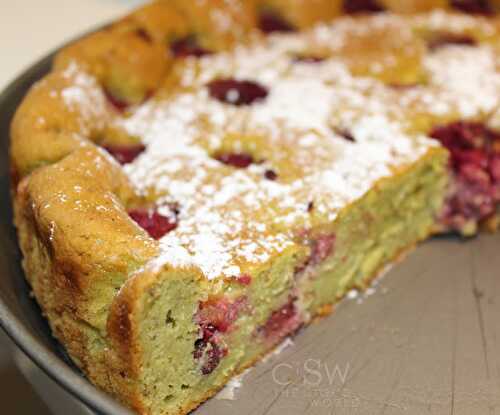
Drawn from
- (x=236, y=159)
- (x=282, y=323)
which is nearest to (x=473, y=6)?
(x=236, y=159)

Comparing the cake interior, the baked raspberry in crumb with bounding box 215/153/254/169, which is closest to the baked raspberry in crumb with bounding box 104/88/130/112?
the baked raspberry in crumb with bounding box 215/153/254/169

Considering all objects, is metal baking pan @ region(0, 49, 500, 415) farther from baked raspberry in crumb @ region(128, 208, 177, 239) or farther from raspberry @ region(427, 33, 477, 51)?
raspberry @ region(427, 33, 477, 51)

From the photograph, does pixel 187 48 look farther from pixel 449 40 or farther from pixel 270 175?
pixel 449 40

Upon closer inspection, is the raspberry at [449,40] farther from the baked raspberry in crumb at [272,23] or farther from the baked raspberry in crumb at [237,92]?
the baked raspberry in crumb at [237,92]

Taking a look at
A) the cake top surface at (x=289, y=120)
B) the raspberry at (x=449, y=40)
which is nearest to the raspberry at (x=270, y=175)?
the cake top surface at (x=289, y=120)

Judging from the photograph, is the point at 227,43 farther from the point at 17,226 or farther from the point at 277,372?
the point at 277,372

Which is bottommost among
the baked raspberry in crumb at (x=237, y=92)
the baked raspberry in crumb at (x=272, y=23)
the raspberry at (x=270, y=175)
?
the raspberry at (x=270, y=175)
